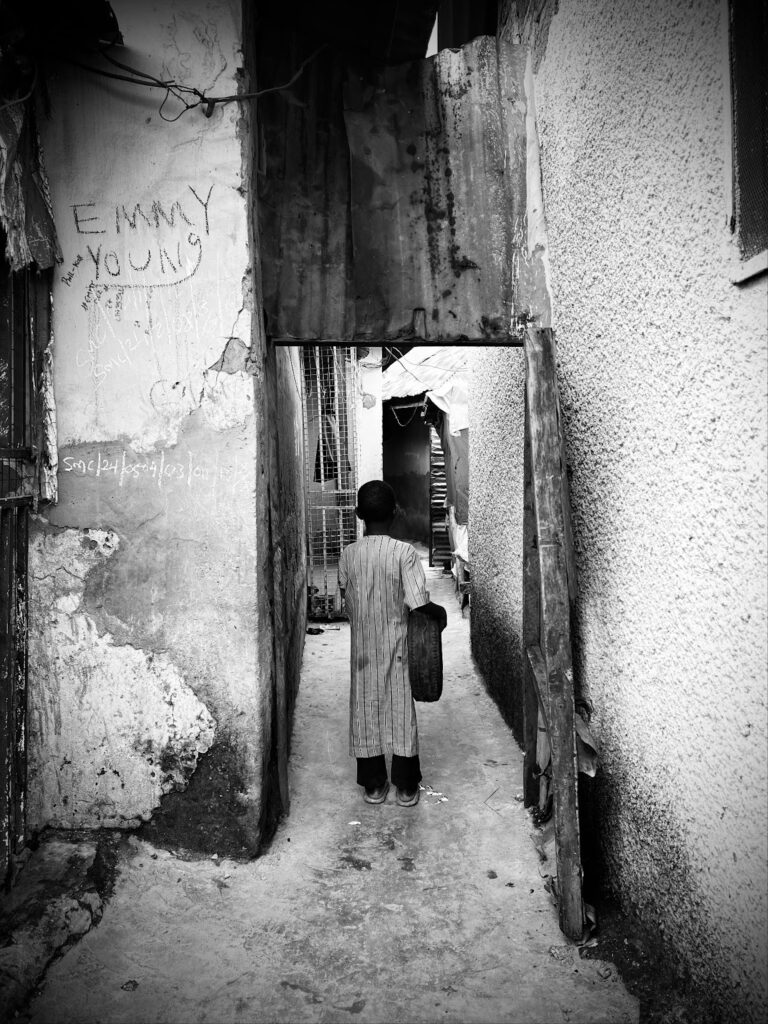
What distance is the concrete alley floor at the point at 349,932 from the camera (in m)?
2.20

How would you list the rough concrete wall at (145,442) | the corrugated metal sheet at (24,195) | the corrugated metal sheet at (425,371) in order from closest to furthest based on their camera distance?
the corrugated metal sheet at (24,195), the rough concrete wall at (145,442), the corrugated metal sheet at (425,371)

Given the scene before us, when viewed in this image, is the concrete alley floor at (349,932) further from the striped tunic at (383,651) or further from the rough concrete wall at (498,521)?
the rough concrete wall at (498,521)

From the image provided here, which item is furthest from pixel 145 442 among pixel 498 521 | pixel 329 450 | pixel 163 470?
pixel 329 450

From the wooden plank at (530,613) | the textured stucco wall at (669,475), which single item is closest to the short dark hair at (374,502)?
the wooden plank at (530,613)

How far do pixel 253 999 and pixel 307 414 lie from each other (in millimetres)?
6516

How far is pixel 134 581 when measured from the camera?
2918 mm

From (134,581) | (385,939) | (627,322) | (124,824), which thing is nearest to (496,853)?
(385,939)

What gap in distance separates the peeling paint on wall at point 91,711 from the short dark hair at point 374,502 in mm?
1217

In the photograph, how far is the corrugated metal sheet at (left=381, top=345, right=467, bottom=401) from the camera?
1040 centimetres

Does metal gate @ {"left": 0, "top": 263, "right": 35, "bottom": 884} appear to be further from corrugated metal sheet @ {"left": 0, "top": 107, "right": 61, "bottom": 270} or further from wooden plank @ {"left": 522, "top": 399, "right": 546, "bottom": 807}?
wooden plank @ {"left": 522, "top": 399, "right": 546, "bottom": 807}

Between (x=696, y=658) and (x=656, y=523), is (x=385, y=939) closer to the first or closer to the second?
(x=696, y=658)

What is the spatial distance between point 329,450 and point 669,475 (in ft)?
20.7

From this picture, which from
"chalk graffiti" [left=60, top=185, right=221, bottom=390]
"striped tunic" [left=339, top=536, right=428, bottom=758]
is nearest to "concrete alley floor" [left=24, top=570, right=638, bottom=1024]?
"striped tunic" [left=339, top=536, right=428, bottom=758]

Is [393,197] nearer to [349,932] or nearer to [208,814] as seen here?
[208,814]
